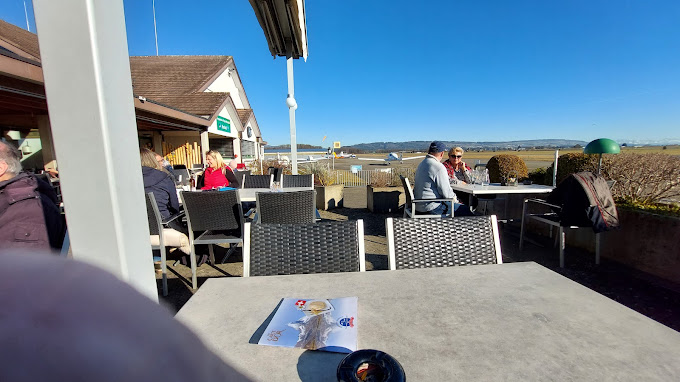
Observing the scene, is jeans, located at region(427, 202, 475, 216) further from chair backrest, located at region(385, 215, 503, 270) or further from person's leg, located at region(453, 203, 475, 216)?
chair backrest, located at region(385, 215, 503, 270)

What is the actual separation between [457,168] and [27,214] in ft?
17.9

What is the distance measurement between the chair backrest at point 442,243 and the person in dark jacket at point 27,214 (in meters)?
2.11

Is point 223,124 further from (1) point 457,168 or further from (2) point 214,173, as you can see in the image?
(1) point 457,168

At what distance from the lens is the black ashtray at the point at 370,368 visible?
703 millimetres

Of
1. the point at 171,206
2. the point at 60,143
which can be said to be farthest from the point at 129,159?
the point at 171,206

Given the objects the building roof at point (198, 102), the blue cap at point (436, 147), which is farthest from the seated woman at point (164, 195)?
the building roof at point (198, 102)

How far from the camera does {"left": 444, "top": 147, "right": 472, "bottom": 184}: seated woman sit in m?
4.94

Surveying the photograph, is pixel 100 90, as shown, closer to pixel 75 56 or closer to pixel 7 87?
A: pixel 75 56

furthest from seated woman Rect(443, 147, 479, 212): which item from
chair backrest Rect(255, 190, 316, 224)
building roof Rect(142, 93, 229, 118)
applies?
building roof Rect(142, 93, 229, 118)

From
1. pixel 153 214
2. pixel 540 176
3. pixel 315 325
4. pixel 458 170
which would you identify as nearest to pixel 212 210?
pixel 153 214

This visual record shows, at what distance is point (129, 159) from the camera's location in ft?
3.33

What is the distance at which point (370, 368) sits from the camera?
74 cm

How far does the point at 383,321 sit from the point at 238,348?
490mm

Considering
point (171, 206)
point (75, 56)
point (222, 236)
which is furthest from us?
point (171, 206)
